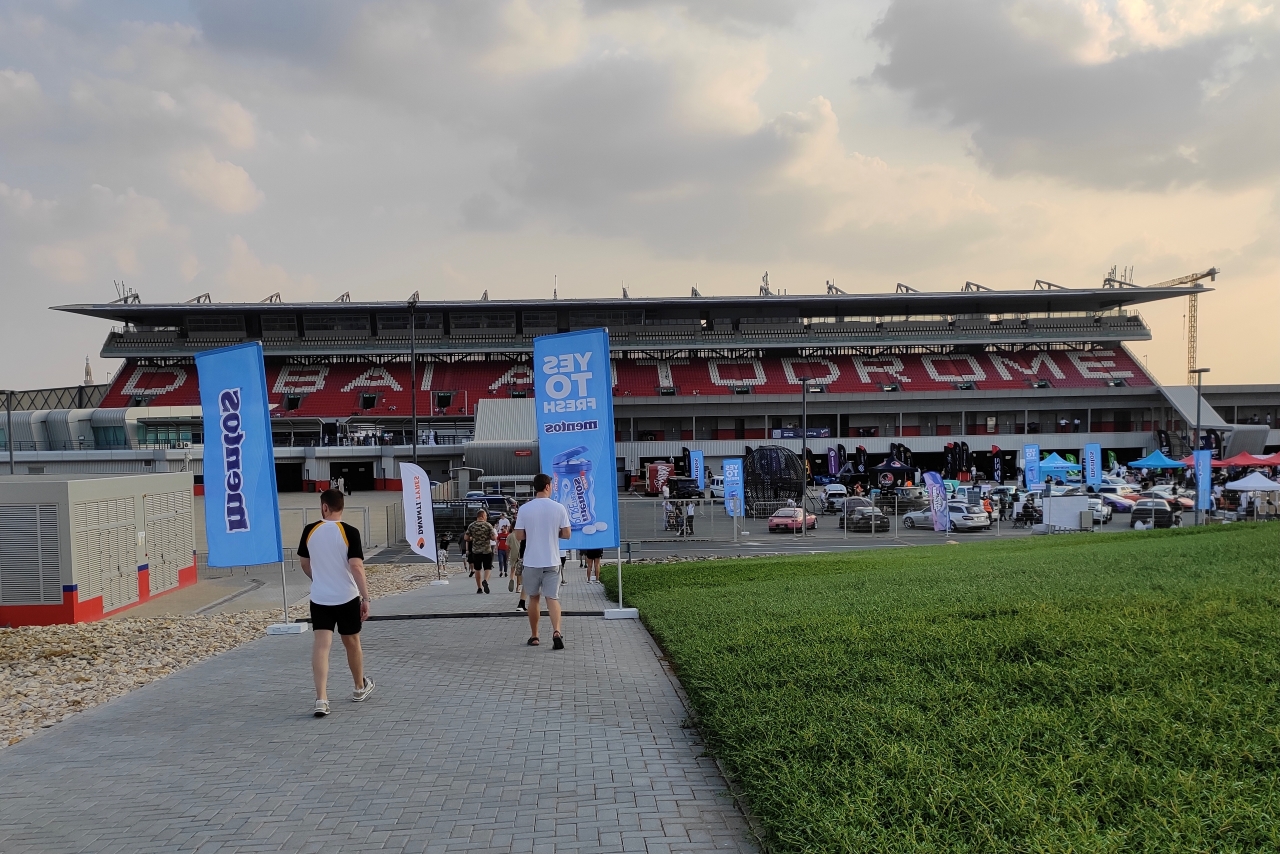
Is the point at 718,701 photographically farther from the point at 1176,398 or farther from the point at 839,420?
the point at 1176,398

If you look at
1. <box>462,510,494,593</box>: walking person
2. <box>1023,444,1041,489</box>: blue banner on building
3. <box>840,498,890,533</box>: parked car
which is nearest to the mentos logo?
<box>462,510,494,593</box>: walking person

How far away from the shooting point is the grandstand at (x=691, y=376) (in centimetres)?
5475

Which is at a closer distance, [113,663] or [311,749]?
[311,749]

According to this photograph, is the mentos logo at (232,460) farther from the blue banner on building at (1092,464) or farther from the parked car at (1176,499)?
the parked car at (1176,499)

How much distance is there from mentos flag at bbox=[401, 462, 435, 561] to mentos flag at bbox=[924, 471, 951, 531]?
1863 cm

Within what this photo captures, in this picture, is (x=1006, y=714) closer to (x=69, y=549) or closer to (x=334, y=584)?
(x=334, y=584)

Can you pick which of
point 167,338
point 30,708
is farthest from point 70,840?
point 167,338

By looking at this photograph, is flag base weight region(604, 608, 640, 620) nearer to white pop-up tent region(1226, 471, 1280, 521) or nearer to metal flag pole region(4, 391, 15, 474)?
white pop-up tent region(1226, 471, 1280, 521)

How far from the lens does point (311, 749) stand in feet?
17.3

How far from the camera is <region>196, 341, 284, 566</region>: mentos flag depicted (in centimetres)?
1037

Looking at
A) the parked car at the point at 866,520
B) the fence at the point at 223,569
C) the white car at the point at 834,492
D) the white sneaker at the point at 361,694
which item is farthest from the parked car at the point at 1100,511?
the white sneaker at the point at 361,694

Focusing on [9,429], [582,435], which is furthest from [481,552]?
[9,429]

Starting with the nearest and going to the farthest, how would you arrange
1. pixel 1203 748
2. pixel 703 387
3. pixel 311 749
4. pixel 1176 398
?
pixel 1203 748, pixel 311 749, pixel 1176 398, pixel 703 387

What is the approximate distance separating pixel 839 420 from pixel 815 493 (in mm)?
15874
